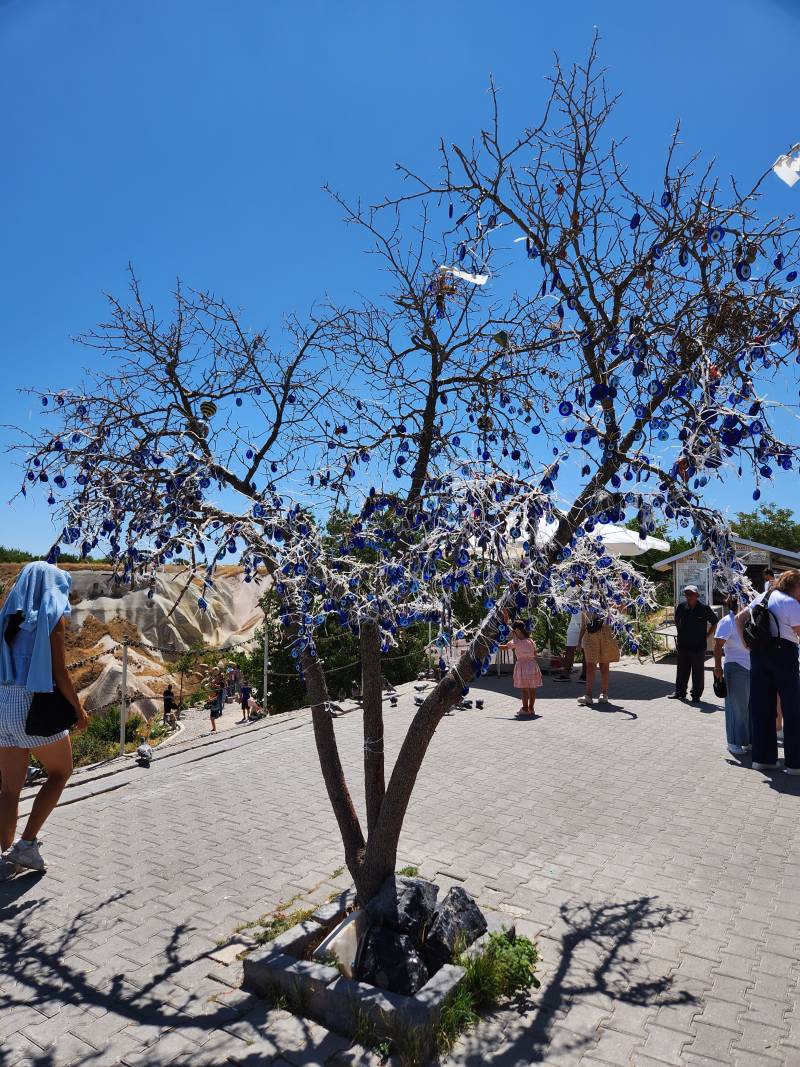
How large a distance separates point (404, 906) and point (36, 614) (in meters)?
2.89

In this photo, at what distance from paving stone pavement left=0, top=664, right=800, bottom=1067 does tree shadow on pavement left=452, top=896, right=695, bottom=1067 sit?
0.01 meters

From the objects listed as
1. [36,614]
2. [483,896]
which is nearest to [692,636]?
[483,896]

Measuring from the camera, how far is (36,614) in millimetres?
4617

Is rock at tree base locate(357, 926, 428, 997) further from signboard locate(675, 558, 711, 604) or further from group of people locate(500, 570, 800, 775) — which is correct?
signboard locate(675, 558, 711, 604)

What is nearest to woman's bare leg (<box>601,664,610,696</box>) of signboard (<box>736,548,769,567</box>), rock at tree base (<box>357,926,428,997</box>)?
signboard (<box>736,548,769,567</box>)

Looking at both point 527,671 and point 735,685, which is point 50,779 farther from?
point 735,685

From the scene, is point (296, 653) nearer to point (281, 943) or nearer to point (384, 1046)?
point (281, 943)

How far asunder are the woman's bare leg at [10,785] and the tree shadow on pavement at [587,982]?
3.27 m

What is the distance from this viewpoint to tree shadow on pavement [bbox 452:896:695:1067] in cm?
300

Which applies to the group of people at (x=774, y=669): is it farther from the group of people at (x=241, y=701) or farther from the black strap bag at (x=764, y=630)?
the group of people at (x=241, y=701)

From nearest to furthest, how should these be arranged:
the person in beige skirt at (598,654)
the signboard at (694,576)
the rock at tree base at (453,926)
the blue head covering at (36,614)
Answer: the rock at tree base at (453,926) → the blue head covering at (36,614) → the person in beige skirt at (598,654) → the signboard at (694,576)

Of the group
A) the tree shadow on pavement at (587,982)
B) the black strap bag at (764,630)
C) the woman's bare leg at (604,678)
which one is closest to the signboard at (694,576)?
the woman's bare leg at (604,678)

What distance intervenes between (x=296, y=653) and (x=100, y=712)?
1422 centimetres

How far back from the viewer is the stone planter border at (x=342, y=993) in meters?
2.97
